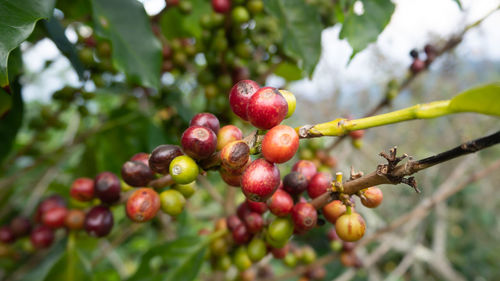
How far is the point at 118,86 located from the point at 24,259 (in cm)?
107

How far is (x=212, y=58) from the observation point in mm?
1824

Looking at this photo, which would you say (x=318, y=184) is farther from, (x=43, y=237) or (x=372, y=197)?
(x=43, y=237)

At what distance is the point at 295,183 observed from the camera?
2.94 feet

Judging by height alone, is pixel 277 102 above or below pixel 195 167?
above

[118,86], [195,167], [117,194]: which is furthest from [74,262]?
[118,86]

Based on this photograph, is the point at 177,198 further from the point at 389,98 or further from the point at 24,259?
the point at 24,259

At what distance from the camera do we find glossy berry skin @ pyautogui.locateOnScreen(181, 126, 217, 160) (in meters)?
0.71

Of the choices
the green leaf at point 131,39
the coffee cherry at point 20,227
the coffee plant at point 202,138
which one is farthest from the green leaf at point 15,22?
the coffee cherry at point 20,227

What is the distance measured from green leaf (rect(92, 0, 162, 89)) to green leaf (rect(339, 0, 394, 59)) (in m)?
0.72

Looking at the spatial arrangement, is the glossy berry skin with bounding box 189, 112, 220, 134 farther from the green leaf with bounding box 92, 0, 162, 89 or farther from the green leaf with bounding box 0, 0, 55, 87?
the green leaf with bounding box 92, 0, 162, 89

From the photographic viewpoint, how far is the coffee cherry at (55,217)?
1.28 meters

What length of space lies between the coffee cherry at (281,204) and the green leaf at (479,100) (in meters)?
0.46

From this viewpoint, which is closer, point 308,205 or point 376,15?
point 308,205

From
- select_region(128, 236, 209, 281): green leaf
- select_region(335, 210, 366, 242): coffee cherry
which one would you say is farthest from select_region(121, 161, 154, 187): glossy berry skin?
select_region(128, 236, 209, 281): green leaf
